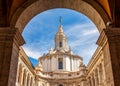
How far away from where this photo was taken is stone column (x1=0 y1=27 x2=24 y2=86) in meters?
8.30

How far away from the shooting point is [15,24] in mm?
9523

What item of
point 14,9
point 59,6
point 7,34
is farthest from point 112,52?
point 14,9

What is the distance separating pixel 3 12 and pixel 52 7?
3305 mm

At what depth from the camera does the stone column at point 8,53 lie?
27.2 feet

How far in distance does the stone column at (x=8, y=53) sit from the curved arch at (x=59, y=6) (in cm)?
69

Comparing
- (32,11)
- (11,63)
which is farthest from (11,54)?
(32,11)

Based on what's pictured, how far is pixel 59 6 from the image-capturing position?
11664 mm

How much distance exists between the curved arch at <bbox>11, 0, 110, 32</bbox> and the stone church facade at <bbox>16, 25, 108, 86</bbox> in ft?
35.3

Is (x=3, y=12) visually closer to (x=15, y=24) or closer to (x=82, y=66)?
(x=15, y=24)

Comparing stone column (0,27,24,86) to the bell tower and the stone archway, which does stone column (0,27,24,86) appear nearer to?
the stone archway

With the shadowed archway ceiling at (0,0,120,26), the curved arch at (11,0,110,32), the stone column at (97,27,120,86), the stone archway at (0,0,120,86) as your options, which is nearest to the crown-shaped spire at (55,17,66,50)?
the curved arch at (11,0,110,32)

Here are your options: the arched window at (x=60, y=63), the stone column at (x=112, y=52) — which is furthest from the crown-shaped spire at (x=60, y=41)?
the stone column at (x=112, y=52)

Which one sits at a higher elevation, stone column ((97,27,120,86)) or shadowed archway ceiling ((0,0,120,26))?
shadowed archway ceiling ((0,0,120,26))

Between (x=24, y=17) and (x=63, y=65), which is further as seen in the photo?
(x=63, y=65)
